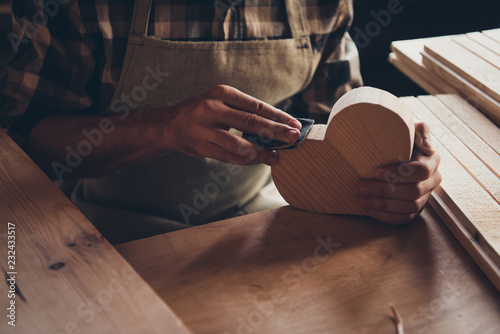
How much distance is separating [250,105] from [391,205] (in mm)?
334

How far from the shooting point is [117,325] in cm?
51

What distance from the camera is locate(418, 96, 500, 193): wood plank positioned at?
2.64 feet

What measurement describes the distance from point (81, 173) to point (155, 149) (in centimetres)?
27

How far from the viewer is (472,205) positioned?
0.76 m

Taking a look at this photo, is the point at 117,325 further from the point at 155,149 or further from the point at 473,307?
the point at 155,149

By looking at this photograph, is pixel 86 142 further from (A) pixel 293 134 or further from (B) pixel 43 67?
(A) pixel 293 134

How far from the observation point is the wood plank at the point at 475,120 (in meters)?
0.95

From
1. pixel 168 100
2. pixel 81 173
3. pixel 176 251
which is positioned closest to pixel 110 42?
pixel 168 100

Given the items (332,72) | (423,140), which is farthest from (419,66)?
(423,140)

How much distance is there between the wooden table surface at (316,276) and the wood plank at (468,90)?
376mm

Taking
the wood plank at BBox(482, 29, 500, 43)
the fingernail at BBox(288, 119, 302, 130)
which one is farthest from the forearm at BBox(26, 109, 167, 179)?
the wood plank at BBox(482, 29, 500, 43)

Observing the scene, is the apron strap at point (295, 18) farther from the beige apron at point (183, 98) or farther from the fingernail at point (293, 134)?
the fingernail at point (293, 134)

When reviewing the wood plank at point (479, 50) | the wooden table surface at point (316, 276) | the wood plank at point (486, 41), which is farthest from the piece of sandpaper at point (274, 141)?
the wood plank at point (486, 41)

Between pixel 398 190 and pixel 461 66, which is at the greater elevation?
pixel 461 66
